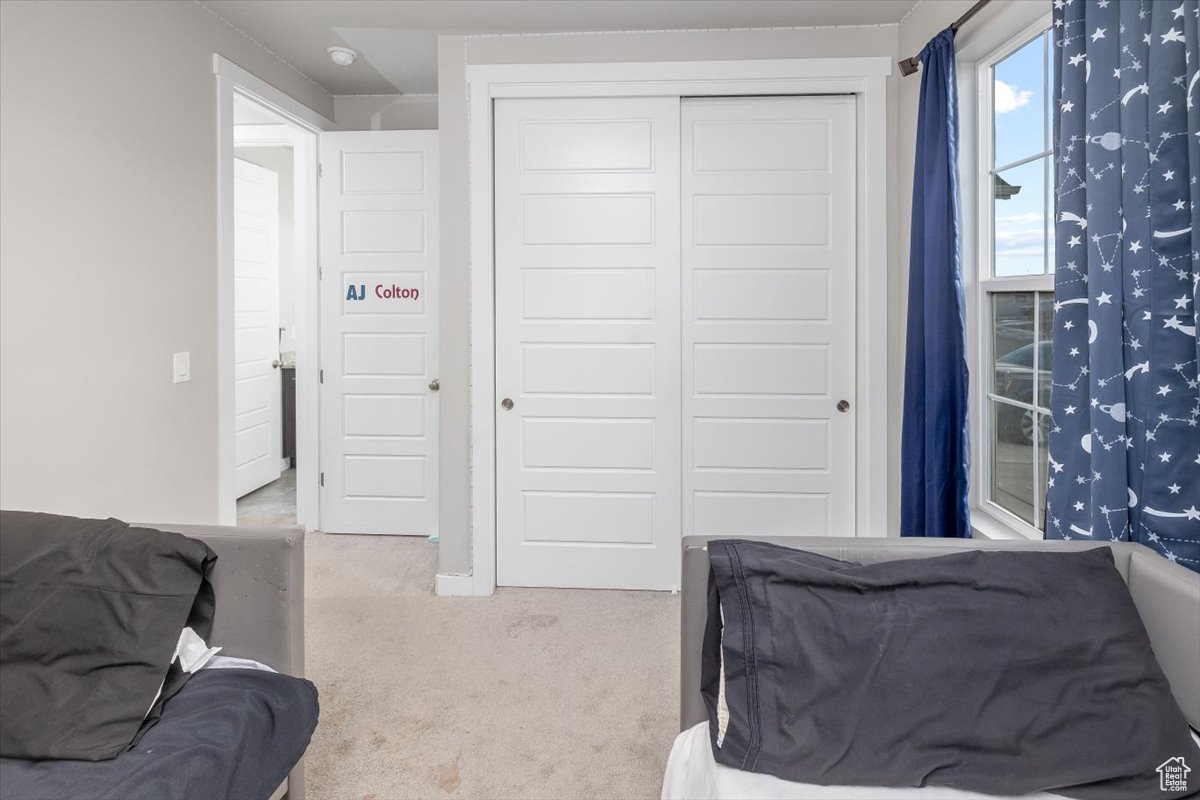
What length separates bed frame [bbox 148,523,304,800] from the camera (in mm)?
1575

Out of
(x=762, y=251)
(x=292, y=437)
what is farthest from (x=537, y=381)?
(x=292, y=437)

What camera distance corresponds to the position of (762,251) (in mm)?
3105

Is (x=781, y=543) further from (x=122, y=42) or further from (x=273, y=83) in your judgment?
(x=273, y=83)

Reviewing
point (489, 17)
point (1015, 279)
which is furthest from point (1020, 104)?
point (489, 17)

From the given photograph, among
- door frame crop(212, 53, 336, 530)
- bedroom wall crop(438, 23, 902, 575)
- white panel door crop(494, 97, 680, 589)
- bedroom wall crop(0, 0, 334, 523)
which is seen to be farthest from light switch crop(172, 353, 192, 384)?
white panel door crop(494, 97, 680, 589)

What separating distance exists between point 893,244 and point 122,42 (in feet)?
9.79

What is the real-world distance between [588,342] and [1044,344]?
68.3 inches

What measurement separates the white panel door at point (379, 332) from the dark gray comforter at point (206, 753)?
2461mm

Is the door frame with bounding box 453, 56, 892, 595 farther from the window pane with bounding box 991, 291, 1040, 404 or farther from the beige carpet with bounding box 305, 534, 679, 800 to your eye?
the window pane with bounding box 991, 291, 1040, 404

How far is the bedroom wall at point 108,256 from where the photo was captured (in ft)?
6.69

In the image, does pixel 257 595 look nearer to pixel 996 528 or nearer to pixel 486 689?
pixel 486 689

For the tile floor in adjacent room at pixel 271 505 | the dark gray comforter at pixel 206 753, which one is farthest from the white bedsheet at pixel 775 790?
the tile floor in adjacent room at pixel 271 505

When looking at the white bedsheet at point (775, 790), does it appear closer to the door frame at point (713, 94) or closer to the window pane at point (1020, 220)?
the window pane at point (1020, 220)

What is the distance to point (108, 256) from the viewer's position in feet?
7.73
